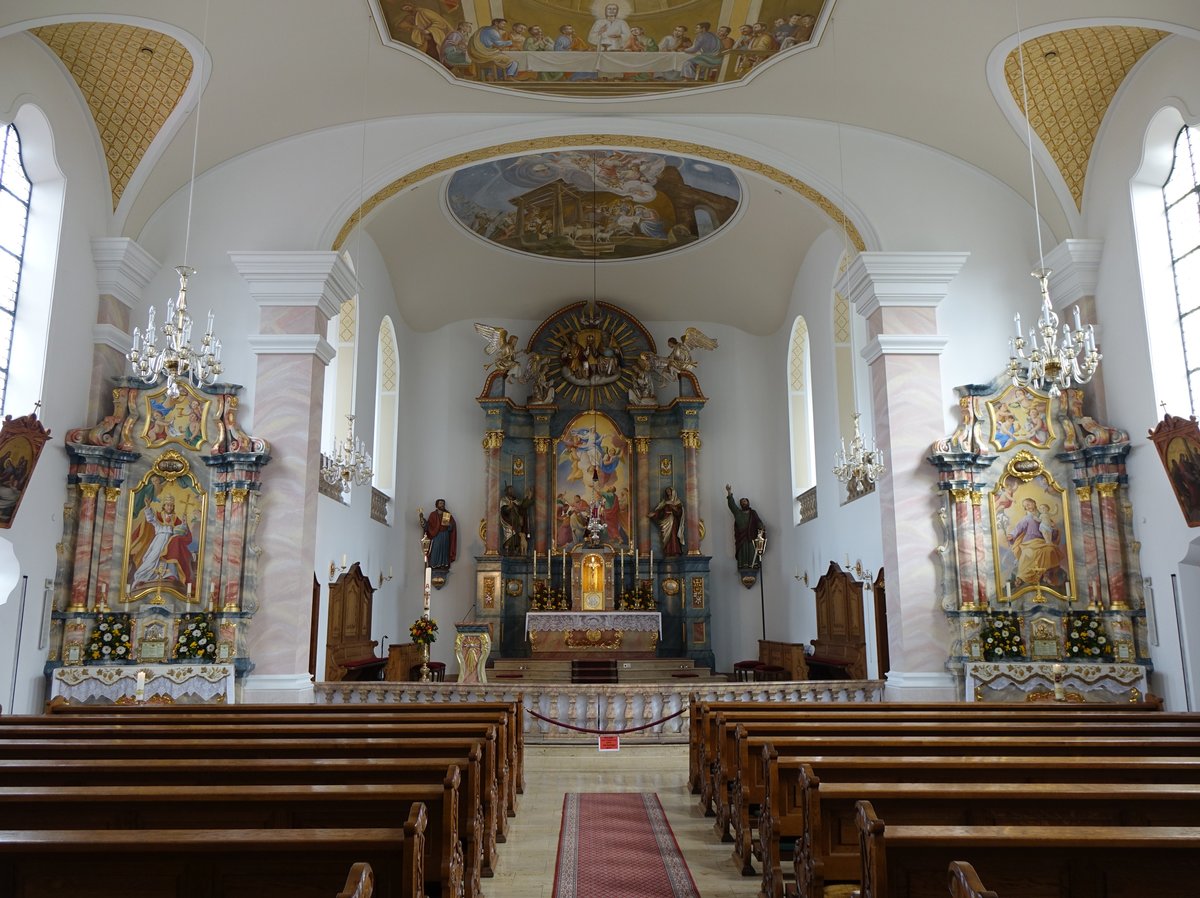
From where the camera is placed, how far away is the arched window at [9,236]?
976cm


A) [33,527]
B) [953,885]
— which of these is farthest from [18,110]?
[953,885]

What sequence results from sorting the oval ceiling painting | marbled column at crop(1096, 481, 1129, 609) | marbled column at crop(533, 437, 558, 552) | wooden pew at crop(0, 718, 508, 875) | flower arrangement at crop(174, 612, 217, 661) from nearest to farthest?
wooden pew at crop(0, 718, 508, 875) → flower arrangement at crop(174, 612, 217, 661) → marbled column at crop(1096, 481, 1129, 609) → the oval ceiling painting → marbled column at crop(533, 437, 558, 552)

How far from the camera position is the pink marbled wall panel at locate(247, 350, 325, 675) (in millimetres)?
10906

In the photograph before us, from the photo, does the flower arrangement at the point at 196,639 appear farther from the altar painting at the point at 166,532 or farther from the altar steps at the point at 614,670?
the altar steps at the point at 614,670

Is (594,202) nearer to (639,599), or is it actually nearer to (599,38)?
(599,38)

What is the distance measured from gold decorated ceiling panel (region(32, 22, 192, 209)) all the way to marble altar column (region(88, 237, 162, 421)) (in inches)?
29.8

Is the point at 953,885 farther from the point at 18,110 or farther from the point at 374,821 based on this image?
the point at 18,110

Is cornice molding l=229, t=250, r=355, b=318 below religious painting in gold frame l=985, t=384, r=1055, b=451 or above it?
above

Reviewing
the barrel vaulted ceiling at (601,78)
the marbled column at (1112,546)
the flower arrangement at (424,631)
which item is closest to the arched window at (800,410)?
the barrel vaulted ceiling at (601,78)

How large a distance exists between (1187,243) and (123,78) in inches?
474

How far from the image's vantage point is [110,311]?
11.4 m

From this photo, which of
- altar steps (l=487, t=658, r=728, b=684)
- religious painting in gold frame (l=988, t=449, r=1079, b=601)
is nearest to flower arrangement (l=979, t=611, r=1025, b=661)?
religious painting in gold frame (l=988, t=449, r=1079, b=601)

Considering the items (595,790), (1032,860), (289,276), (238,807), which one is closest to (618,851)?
(595,790)

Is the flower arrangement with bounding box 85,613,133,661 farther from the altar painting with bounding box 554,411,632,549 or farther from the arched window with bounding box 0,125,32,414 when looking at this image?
the altar painting with bounding box 554,411,632,549
